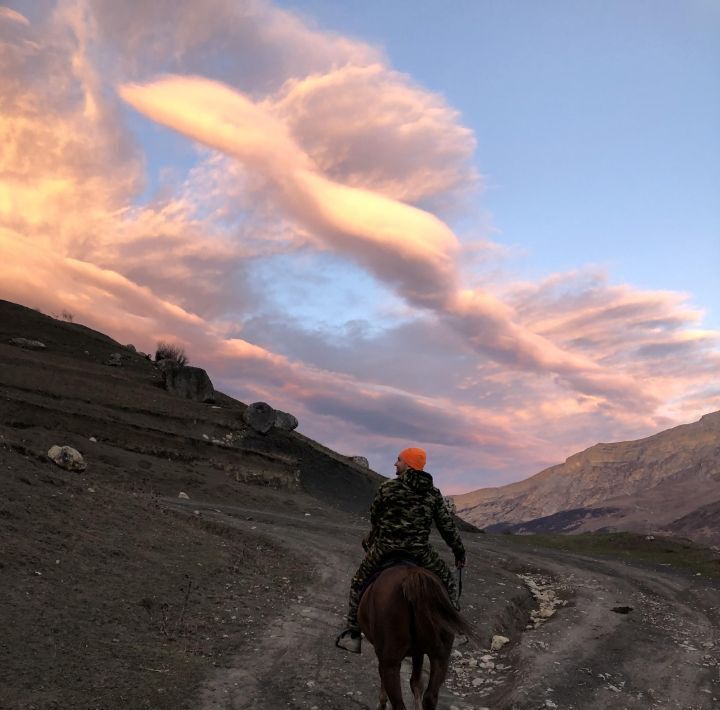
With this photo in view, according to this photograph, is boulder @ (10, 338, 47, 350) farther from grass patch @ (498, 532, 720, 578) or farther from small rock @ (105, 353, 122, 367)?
grass patch @ (498, 532, 720, 578)

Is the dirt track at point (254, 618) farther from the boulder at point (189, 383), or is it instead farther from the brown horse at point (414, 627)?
the boulder at point (189, 383)

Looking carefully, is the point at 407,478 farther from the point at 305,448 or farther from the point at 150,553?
the point at 305,448

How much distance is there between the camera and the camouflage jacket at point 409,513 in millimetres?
7918

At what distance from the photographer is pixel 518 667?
37.1ft

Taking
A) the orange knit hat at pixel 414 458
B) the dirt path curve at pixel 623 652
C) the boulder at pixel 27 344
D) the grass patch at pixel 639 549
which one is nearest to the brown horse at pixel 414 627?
the orange knit hat at pixel 414 458

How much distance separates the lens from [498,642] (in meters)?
13.1

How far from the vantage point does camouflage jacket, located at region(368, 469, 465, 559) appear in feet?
26.0

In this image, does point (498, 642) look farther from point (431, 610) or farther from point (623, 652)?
point (431, 610)

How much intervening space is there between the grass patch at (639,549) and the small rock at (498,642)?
18.6 m

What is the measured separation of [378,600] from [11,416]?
1595 inches

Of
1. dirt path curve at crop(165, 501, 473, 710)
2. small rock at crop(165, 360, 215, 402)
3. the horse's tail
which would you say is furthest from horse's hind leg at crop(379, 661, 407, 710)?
→ small rock at crop(165, 360, 215, 402)

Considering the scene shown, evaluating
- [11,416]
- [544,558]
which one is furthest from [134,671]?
[11,416]

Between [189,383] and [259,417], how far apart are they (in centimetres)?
964

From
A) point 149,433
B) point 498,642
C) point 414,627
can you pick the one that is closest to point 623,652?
point 498,642
